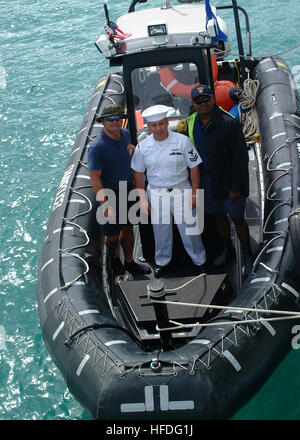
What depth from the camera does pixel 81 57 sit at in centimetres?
1105

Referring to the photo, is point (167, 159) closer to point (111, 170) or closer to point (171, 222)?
point (111, 170)

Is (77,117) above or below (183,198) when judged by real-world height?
below

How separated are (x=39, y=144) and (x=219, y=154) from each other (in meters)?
4.70

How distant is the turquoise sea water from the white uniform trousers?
1118 mm

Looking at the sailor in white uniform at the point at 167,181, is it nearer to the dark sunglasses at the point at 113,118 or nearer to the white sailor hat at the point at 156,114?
the white sailor hat at the point at 156,114

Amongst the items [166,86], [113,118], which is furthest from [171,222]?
[166,86]

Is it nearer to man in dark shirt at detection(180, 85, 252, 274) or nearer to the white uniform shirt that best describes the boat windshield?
man in dark shirt at detection(180, 85, 252, 274)

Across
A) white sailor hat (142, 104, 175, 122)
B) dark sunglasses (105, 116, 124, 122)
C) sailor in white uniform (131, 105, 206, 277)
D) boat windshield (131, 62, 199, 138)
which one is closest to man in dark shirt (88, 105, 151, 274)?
dark sunglasses (105, 116, 124, 122)

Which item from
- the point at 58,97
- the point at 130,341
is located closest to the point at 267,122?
the point at 130,341

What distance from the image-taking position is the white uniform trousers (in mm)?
4281

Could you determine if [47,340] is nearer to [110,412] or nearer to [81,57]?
[110,412]

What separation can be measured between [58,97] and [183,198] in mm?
6085
